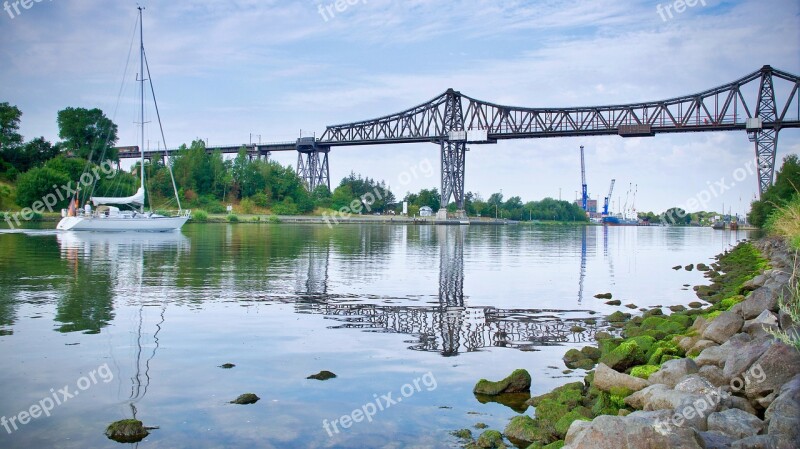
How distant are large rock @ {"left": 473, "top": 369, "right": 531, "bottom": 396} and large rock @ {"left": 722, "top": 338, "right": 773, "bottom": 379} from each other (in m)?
2.74

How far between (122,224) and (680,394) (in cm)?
5890

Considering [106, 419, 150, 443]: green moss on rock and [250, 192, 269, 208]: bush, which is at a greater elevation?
[250, 192, 269, 208]: bush

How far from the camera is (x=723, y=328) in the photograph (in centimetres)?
1098

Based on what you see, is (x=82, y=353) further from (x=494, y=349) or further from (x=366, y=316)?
(x=494, y=349)

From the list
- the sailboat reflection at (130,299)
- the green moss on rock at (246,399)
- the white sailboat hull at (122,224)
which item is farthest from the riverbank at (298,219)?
the green moss on rock at (246,399)

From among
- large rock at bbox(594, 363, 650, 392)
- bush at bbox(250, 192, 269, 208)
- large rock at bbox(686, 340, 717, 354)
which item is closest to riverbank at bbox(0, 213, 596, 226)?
bush at bbox(250, 192, 269, 208)

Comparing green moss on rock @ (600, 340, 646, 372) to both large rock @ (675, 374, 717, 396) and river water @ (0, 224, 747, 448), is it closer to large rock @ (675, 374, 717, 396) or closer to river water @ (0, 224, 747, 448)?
river water @ (0, 224, 747, 448)

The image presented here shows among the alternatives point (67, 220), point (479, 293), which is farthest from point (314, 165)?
point (479, 293)

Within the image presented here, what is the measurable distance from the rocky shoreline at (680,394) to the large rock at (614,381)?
1 cm

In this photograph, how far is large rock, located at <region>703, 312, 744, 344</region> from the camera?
35.7 ft

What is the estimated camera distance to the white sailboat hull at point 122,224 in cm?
5769

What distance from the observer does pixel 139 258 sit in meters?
31.1

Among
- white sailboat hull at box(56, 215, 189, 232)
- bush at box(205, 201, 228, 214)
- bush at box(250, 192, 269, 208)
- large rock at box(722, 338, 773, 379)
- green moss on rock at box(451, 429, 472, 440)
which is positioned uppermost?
bush at box(250, 192, 269, 208)

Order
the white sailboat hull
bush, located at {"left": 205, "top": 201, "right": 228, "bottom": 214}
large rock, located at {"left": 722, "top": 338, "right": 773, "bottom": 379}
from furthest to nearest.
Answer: bush, located at {"left": 205, "top": 201, "right": 228, "bottom": 214} < the white sailboat hull < large rock, located at {"left": 722, "top": 338, "right": 773, "bottom": 379}
